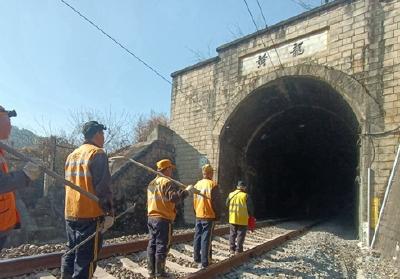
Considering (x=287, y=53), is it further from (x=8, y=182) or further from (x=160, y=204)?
(x=8, y=182)

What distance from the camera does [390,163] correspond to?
8977mm

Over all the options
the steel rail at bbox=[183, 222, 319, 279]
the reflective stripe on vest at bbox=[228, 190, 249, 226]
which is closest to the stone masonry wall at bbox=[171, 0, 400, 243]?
the steel rail at bbox=[183, 222, 319, 279]

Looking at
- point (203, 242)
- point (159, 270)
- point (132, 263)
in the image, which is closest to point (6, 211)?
point (159, 270)

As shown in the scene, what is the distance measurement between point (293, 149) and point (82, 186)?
17496 mm

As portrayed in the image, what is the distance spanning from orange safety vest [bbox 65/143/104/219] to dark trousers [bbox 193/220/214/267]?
2.45m

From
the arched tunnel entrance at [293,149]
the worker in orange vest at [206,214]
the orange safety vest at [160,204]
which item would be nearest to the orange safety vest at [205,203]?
the worker in orange vest at [206,214]

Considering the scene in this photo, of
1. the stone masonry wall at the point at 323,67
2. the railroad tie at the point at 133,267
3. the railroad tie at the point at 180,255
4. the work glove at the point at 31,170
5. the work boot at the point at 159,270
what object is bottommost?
the railroad tie at the point at 180,255

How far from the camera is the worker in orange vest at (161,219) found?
477cm

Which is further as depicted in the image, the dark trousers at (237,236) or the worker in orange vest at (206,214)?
the dark trousers at (237,236)

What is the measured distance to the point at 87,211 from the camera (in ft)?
11.3

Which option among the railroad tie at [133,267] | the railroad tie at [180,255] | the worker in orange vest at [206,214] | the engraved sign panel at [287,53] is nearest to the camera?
the railroad tie at [133,267]

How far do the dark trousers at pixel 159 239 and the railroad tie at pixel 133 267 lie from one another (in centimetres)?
29

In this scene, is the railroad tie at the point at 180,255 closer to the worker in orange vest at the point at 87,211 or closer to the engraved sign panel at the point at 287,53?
the worker in orange vest at the point at 87,211

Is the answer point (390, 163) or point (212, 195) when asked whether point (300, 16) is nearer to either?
point (390, 163)
